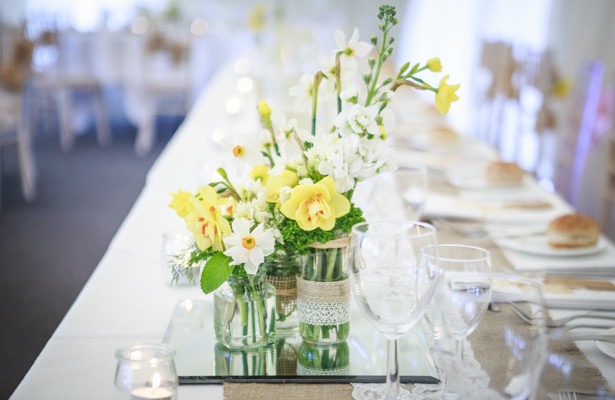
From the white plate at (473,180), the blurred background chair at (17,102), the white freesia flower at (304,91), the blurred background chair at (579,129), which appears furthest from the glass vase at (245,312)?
the blurred background chair at (17,102)

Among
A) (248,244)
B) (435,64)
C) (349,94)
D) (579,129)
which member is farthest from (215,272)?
(579,129)

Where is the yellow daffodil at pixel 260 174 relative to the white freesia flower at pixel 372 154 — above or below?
below

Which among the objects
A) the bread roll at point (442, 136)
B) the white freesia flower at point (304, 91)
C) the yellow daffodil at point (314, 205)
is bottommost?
the bread roll at point (442, 136)

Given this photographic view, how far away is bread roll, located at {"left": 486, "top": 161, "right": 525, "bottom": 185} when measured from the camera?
1.83m

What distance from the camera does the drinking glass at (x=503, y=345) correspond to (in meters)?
0.62

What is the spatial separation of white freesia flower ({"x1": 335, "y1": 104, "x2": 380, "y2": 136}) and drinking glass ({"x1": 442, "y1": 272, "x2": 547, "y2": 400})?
20 centimetres

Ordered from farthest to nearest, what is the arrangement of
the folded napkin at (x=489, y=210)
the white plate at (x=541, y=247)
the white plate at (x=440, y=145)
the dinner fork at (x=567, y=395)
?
the white plate at (x=440, y=145) → the folded napkin at (x=489, y=210) → the white plate at (x=541, y=247) → the dinner fork at (x=567, y=395)

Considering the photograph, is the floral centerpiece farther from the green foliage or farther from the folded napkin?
the folded napkin

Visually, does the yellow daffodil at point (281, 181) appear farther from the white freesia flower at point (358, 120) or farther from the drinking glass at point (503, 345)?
the drinking glass at point (503, 345)

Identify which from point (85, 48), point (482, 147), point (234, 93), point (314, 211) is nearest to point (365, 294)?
point (314, 211)

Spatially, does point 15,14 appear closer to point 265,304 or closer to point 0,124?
point 0,124

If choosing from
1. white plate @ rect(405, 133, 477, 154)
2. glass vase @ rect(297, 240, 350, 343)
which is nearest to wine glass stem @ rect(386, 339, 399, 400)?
glass vase @ rect(297, 240, 350, 343)

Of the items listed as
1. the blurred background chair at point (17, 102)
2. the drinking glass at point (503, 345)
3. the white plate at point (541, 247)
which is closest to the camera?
the drinking glass at point (503, 345)

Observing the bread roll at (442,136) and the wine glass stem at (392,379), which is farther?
the bread roll at (442,136)
